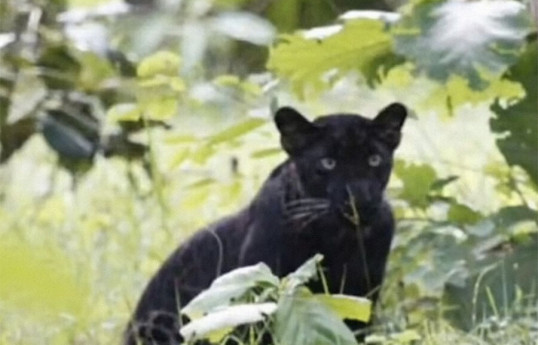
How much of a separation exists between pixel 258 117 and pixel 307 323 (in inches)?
46.8

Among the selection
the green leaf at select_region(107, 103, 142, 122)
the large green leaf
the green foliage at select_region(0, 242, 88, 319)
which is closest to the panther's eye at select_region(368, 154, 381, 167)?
the large green leaf

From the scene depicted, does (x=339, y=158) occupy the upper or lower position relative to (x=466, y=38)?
lower

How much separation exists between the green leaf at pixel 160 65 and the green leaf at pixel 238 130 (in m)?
0.38

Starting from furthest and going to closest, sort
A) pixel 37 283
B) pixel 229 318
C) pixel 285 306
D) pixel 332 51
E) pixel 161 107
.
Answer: pixel 161 107 < pixel 332 51 < pixel 285 306 < pixel 229 318 < pixel 37 283

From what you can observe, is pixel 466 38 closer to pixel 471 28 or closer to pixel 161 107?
pixel 471 28

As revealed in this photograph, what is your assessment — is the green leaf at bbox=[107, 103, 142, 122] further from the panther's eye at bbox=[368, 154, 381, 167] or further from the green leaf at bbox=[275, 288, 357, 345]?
the green leaf at bbox=[275, 288, 357, 345]

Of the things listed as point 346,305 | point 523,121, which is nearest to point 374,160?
point 523,121

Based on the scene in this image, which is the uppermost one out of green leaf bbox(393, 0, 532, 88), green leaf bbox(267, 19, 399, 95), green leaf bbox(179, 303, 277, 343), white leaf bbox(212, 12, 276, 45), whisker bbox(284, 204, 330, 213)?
white leaf bbox(212, 12, 276, 45)

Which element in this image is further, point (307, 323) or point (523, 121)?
point (523, 121)

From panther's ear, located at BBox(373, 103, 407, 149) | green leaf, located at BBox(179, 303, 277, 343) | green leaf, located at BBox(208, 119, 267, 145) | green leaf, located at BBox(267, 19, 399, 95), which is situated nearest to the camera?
green leaf, located at BBox(179, 303, 277, 343)

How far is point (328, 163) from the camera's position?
8.34ft

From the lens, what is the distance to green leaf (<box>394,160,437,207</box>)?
9.95 feet

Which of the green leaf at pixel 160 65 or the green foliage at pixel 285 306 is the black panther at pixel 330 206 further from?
the green leaf at pixel 160 65

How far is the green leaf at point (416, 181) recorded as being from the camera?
3031mm
